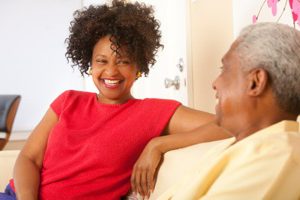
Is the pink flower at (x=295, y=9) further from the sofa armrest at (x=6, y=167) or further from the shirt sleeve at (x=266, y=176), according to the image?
the sofa armrest at (x=6, y=167)

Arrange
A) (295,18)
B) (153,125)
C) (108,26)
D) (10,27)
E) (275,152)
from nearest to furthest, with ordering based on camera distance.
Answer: (275,152), (295,18), (153,125), (108,26), (10,27)

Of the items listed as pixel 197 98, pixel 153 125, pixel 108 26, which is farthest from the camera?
pixel 197 98

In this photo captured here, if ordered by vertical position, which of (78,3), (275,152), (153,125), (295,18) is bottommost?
(153,125)

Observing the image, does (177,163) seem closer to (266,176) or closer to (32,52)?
(266,176)

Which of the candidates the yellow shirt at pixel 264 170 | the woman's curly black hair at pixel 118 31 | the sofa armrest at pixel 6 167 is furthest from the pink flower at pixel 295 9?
the sofa armrest at pixel 6 167

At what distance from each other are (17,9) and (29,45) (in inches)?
16.9

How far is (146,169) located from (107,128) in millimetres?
262

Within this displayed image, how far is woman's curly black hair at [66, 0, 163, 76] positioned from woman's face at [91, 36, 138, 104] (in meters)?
0.03

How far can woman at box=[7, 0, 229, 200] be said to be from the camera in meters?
1.59

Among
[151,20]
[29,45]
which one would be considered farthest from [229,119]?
[29,45]

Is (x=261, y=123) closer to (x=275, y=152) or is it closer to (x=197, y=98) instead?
(x=275, y=152)

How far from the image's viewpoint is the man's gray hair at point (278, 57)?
899 mm

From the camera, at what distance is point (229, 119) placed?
1.02m

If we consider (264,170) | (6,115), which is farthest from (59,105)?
(6,115)
